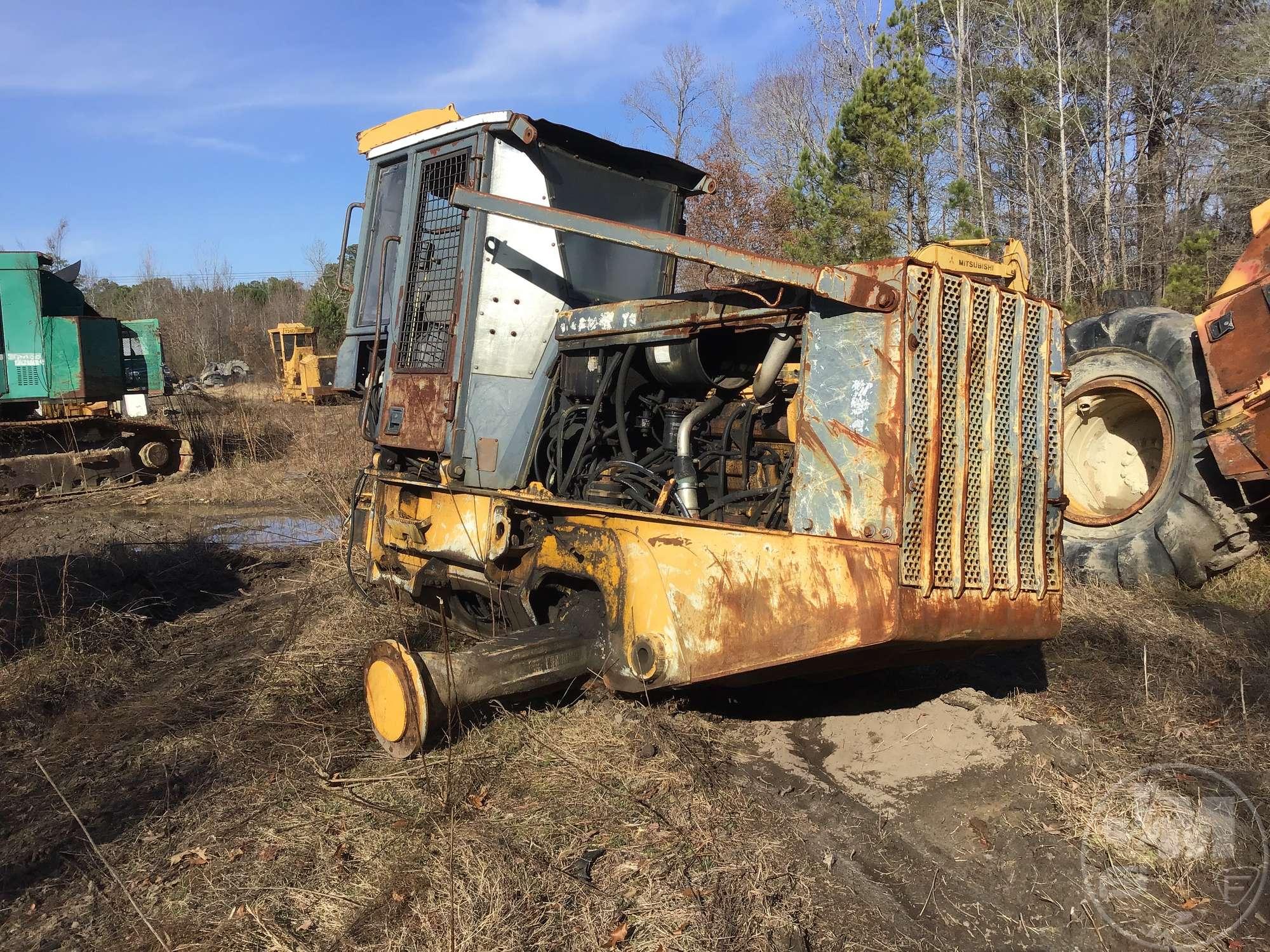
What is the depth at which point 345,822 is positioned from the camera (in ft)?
10.4

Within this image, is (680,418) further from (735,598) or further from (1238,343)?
(1238,343)

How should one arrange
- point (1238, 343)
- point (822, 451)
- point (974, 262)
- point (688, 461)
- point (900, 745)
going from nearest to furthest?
1. point (822, 451)
2. point (900, 745)
3. point (688, 461)
4. point (1238, 343)
5. point (974, 262)

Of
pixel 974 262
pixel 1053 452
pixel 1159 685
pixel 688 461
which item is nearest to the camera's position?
pixel 1053 452

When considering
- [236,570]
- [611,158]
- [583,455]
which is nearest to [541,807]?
[583,455]

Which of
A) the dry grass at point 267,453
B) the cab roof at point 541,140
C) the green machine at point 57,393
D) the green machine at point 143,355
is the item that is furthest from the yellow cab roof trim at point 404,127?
the green machine at point 143,355

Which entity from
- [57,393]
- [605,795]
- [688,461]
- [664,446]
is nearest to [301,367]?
[57,393]

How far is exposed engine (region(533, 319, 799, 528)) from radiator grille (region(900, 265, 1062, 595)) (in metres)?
0.58

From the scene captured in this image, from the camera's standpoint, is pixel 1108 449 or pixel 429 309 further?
pixel 1108 449

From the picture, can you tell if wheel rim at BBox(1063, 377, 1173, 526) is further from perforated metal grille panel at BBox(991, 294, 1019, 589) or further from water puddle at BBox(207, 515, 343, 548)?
water puddle at BBox(207, 515, 343, 548)

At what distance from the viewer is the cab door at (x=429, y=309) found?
4.65 meters

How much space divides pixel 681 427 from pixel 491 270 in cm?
141

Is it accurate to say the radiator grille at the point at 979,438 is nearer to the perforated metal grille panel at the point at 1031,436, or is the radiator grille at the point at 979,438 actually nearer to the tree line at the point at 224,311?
the perforated metal grille panel at the point at 1031,436

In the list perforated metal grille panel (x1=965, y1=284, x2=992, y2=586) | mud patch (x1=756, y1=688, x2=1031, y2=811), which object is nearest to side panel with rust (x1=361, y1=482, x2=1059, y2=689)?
perforated metal grille panel (x1=965, y1=284, x2=992, y2=586)

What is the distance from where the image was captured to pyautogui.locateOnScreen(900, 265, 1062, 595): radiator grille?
300 centimetres
